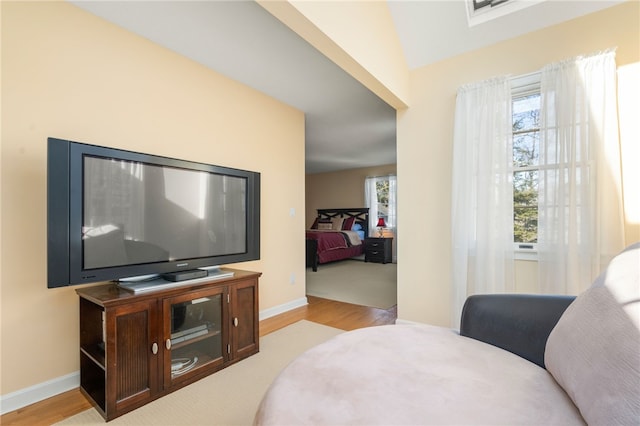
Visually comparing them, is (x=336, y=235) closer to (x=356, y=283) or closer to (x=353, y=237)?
(x=353, y=237)

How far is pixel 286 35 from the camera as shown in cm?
217

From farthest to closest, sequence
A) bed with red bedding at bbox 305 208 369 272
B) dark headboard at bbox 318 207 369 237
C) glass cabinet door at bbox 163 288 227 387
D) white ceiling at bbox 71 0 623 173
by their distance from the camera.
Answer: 1. dark headboard at bbox 318 207 369 237
2. bed with red bedding at bbox 305 208 369 272
3. white ceiling at bbox 71 0 623 173
4. glass cabinet door at bbox 163 288 227 387

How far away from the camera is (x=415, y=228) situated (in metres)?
2.77

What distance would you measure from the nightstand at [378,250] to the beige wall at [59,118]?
487 cm

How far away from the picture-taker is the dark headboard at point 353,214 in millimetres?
7625

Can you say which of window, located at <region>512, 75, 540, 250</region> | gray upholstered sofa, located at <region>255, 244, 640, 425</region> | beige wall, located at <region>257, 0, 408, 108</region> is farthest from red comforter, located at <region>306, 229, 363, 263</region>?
gray upholstered sofa, located at <region>255, 244, 640, 425</region>

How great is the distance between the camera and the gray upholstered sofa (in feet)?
2.26

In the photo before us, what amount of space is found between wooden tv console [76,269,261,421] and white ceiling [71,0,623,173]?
178cm

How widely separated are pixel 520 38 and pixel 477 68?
1.07ft

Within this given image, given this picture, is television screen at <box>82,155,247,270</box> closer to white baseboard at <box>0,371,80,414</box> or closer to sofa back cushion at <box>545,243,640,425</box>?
white baseboard at <box>0,371,80,414</box>

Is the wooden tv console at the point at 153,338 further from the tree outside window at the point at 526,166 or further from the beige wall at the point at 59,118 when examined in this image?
the tree outside window at the point at 526,166

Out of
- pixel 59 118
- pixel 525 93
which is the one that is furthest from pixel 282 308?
pixel 525 93

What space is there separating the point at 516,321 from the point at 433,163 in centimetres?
174

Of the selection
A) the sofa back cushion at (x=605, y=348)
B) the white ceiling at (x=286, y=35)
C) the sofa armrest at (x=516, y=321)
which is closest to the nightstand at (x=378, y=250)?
the white ceiling at (x=286, y=35)
